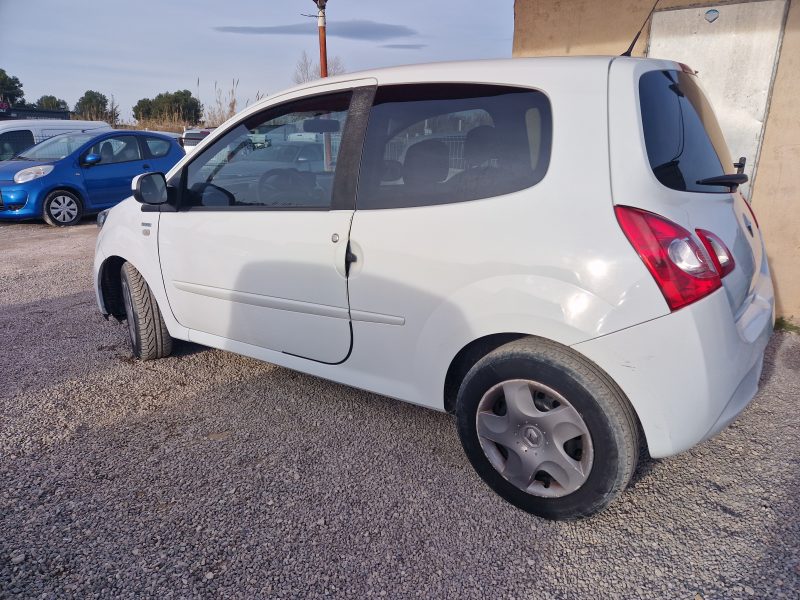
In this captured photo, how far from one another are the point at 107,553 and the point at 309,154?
6.51 feet

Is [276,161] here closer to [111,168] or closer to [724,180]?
[724,180]

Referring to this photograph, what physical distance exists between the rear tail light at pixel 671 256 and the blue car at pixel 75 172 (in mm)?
9657

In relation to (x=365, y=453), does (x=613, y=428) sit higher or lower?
higher

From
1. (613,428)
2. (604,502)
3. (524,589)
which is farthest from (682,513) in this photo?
(524,589)

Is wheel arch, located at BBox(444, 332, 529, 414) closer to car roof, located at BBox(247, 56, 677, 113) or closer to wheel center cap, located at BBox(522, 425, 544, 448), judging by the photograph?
wheel center cap, located at BBox(522, 425, 544, 448)

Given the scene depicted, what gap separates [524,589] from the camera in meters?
1.98

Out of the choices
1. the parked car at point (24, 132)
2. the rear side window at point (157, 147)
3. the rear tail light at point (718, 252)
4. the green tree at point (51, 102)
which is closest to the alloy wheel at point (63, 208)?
the rear side window at point (157, 147)

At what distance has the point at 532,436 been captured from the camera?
89.5 inches

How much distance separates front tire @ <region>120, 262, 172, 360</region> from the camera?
146 inches

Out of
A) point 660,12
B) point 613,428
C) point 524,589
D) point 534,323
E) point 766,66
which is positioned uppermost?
point 660,12

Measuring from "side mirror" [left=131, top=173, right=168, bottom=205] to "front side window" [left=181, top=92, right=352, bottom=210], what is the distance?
11cm

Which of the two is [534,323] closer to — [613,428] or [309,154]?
[613,428]

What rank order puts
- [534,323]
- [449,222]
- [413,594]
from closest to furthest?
[413,594], [534,323], [449,222]

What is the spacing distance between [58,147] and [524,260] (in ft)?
34.3
